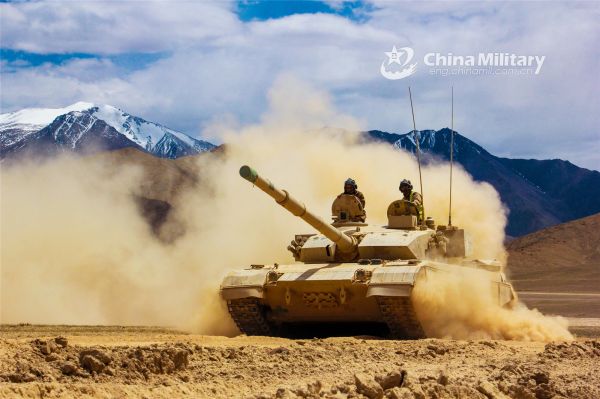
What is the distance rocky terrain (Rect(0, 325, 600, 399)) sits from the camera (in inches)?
378

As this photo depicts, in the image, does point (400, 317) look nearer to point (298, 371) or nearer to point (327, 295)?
point (327, 295)

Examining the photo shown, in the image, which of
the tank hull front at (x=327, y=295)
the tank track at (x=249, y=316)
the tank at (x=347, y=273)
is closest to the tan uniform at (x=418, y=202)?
the tank at (x=347, y=273)

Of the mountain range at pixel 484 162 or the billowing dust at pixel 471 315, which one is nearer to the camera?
the billowing dust at pixel 471 315

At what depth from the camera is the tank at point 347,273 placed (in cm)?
1681

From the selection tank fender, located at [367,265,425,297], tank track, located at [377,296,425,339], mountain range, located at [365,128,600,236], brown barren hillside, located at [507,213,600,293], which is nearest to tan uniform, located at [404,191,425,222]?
tank fender, located at [367,265,425,297]

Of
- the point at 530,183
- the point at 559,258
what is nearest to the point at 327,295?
the point at 559,258

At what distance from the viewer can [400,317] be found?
55.3 ft

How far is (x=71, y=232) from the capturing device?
1214 inches

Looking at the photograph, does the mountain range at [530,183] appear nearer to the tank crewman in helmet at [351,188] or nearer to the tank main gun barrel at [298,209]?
the tank crewman in helmet at [351,188]

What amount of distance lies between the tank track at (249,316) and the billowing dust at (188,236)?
575cm

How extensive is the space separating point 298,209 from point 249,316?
2431 millimetres

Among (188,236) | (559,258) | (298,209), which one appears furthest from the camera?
(559,258)

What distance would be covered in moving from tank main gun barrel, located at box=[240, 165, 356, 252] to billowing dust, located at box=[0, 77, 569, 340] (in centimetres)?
688

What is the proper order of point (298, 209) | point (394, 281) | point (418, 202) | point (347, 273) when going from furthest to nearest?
point (418, 202)
point (347, 273)
point (298, 209)
point (394, 281)
